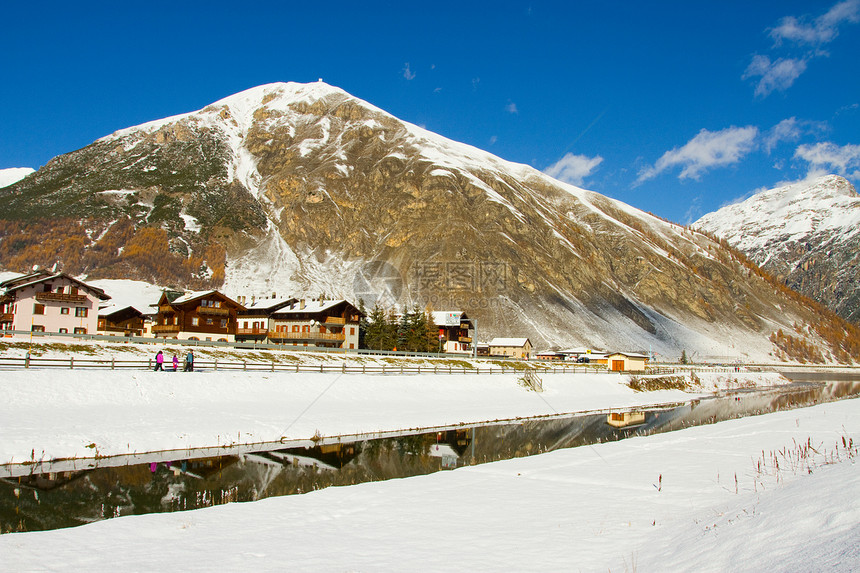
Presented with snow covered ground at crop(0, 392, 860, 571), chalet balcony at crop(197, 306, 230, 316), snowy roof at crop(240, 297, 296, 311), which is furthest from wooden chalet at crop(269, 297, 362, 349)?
snow covered ground at crop(0, 392, 860, 571)

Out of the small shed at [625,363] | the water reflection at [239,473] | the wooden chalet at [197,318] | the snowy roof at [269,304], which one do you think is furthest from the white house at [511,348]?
the water reflection at [239,473]

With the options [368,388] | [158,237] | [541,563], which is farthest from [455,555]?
[158,237]

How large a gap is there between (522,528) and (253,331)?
3803 inches

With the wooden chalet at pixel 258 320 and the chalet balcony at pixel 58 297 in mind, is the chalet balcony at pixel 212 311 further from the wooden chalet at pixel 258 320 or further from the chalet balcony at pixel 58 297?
the chalet balcony at pixel 58 297

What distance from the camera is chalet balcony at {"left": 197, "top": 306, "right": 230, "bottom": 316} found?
8838 centimetres

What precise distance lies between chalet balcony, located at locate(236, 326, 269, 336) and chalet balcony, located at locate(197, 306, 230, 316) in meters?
11.2

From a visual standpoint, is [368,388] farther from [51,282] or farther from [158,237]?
[158,237]

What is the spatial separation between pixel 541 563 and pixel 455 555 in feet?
5.83

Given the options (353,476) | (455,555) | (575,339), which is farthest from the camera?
(575,339)

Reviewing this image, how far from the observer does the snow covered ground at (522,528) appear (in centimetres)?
903

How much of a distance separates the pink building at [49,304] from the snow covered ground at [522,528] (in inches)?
2577

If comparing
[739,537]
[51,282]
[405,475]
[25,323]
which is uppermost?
[51,282]

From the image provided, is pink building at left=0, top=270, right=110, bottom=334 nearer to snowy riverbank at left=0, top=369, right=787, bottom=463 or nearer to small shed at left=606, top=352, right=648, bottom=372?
snowy riverbank at left=0, top=369, right=787, bottom=463

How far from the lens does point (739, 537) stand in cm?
915
